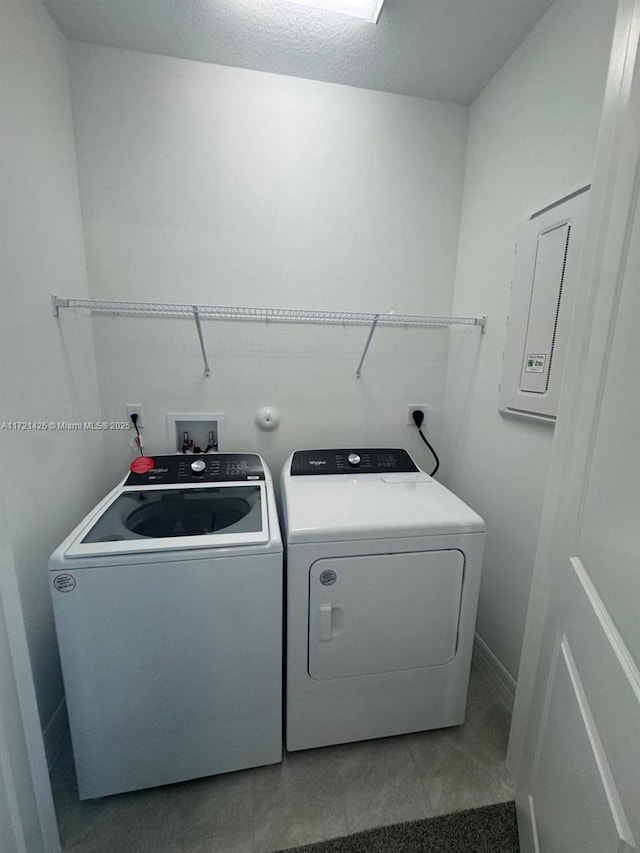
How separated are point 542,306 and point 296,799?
2.14 metres

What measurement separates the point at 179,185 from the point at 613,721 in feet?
7.92

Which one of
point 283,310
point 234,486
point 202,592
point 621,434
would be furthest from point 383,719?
point 283,310

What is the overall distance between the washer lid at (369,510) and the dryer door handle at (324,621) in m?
0.27

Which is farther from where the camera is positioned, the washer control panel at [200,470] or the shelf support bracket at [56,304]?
the washer control panel at [200,470]

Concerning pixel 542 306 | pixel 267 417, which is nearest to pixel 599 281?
pixel 542 306

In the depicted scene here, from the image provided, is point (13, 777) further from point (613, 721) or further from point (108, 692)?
point (613, 721)

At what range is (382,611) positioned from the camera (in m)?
1.28

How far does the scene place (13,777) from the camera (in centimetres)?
87

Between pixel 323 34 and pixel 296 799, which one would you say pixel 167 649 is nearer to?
pixel 296 799

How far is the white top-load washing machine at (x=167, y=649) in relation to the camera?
3.48 ft

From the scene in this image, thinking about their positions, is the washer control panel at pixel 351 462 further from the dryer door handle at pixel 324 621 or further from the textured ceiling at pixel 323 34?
the textured ceiling at pixel 323 34

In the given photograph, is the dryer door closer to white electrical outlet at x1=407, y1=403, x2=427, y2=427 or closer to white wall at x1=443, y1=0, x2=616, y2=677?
white wall at x1=443, y1=0, x2=616, y2=677

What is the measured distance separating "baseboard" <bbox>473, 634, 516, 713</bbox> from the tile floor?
0.65 ft

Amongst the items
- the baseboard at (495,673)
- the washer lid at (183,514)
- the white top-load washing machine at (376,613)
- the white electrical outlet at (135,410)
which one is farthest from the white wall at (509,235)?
the white electrical outlet at (135,410)
